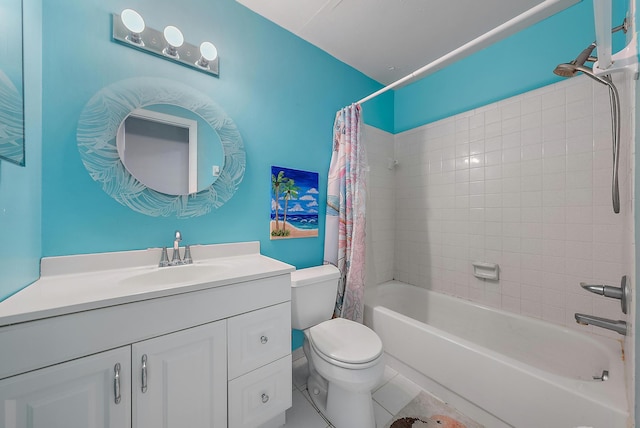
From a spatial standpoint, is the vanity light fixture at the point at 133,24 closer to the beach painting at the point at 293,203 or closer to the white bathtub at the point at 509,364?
the beach painting at the point at 293,203

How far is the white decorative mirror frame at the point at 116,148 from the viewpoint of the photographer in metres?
1.05

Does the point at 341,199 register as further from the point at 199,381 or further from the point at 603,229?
the point at 603,229

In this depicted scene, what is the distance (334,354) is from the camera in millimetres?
1112

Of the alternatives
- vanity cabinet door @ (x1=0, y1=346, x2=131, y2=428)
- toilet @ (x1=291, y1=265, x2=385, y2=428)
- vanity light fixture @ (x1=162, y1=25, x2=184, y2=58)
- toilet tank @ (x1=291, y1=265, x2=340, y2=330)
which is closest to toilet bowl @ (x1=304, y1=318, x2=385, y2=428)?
toilet @ (x1=291, y1=265, x2=385, y2=428)

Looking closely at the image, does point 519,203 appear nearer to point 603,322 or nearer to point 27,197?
point 603,322

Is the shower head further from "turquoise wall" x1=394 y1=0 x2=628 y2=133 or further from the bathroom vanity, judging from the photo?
the bathroom vanity

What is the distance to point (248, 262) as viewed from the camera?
1269mm

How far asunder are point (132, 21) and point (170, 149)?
2.03 ft

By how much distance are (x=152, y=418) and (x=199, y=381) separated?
16 cm

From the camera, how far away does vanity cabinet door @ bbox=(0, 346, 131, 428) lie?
0.60 m

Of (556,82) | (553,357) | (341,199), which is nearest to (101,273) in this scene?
(341,199)

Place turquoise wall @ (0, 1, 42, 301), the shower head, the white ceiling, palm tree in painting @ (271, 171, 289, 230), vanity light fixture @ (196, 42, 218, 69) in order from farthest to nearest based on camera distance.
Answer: palm tree in painting @ (271, 171, 289, 230) → the white ceiling → vanity light fixture @ (196, 42, 218, 69) → the shower head → turquoise wall @ (0, 1, 42, 301)

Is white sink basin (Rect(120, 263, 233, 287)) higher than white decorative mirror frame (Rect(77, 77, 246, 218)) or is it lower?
lower

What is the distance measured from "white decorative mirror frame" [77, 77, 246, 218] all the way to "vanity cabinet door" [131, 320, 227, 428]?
26.3 inches
